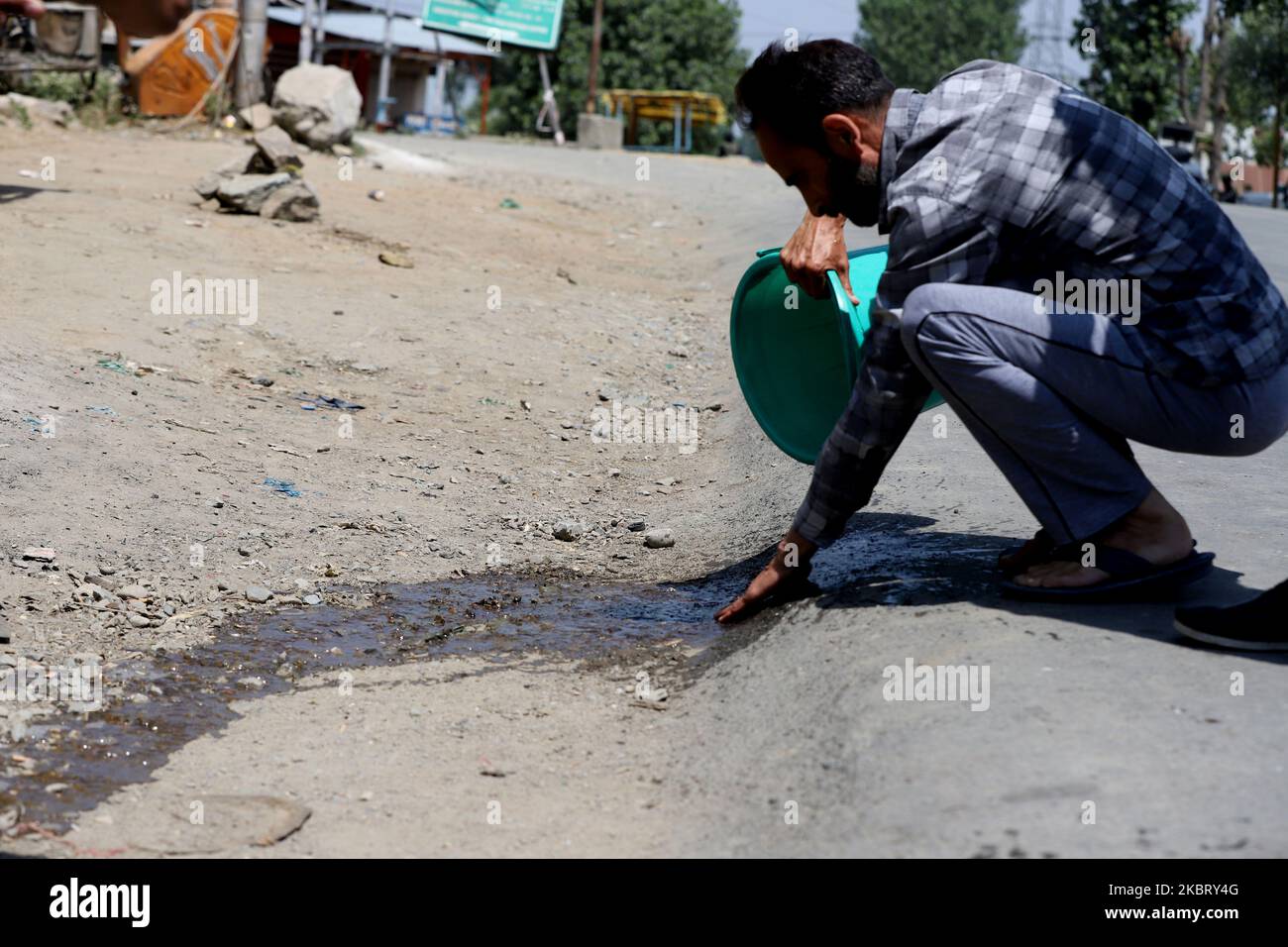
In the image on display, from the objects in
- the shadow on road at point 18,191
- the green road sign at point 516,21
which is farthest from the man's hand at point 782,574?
the green road sign at point 516,21

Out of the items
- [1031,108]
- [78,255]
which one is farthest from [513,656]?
[78,255]

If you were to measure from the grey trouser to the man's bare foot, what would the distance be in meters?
0.04

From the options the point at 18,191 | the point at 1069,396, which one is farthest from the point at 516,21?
the point at 1069,396

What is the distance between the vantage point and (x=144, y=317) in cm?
624

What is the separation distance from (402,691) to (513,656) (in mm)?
332

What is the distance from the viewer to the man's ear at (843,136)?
2.85 meters

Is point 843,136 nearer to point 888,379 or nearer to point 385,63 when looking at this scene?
point 888,379

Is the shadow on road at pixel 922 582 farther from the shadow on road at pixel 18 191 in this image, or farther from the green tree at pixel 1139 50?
the green tree at pixel 1139 50

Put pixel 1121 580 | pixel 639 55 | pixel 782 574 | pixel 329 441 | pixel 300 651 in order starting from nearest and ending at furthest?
pixel 1121 580 < pixel 782 574 < pixel 300 651 < pixel 329 441 < pixel 639 55

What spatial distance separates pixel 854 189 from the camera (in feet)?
9.68

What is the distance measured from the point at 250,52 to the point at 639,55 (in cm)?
2344

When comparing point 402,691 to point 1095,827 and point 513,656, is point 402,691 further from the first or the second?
point 1095,827

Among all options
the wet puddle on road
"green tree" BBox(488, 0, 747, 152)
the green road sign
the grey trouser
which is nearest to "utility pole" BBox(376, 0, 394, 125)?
the green road sign

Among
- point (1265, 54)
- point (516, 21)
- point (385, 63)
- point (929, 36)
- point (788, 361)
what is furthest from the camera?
point (929, 36)
